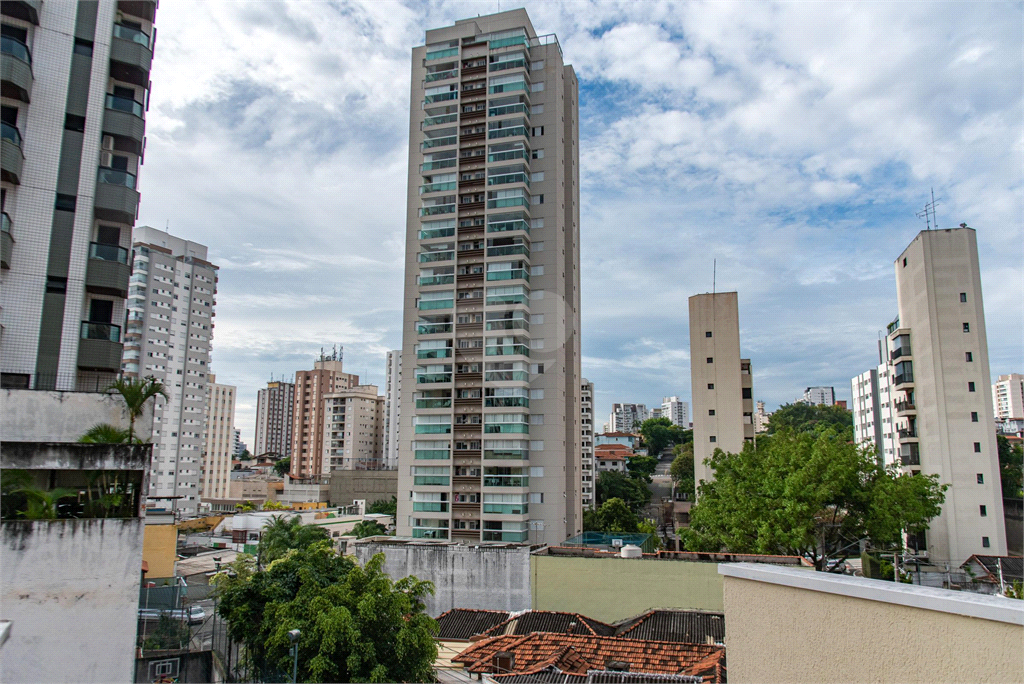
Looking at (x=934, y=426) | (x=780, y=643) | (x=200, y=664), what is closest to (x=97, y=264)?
(x=200, y=664)

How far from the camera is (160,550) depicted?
95.5ft

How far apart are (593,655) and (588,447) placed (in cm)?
5103

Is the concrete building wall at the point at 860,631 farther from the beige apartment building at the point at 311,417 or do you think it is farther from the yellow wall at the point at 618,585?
the beige apartment building at the point at 311,417

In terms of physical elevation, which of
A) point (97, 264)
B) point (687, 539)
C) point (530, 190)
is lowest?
point (687, 539)

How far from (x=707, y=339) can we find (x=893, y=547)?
1350cm

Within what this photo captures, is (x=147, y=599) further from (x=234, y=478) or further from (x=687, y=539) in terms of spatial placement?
(x=234, y=478)

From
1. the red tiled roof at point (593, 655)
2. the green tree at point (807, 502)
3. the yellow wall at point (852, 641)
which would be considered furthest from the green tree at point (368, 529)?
the yellow wall at point (852, 641)

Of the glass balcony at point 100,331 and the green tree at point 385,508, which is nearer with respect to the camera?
the glass balcony at point 100,331

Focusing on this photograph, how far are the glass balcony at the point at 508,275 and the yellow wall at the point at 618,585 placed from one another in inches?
602

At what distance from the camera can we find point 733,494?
2339cm

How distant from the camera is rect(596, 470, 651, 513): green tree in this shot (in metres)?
60.0

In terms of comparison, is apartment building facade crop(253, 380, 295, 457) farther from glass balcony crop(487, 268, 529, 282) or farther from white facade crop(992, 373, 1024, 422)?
white facade crop(992, 373, 1024, 422)

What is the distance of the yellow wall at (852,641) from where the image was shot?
236 centimetres

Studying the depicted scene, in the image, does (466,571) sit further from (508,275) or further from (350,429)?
(350,429)
